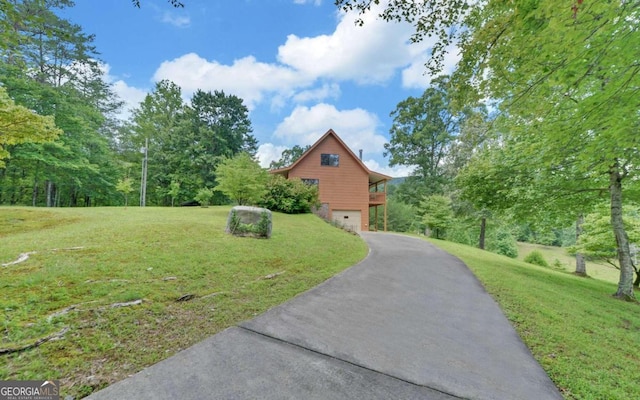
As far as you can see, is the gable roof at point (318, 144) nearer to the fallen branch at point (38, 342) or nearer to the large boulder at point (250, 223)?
the large boulder at point (250, 223)

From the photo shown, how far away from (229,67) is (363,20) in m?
13.6

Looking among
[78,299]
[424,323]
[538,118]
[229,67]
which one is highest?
[229,67]

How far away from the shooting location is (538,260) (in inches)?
704

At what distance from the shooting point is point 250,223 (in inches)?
361

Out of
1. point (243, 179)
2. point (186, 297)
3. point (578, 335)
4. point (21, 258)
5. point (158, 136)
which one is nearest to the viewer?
point (578, 335)

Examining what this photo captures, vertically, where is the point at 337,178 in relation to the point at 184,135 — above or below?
below

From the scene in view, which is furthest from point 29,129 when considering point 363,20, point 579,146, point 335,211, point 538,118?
point 335,211

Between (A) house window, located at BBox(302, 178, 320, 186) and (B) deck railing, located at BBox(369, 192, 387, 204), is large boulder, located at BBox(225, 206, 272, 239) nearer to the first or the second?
(A) house window, located at BBox(302, 178, 320, 186)

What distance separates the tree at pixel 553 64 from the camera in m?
3.36

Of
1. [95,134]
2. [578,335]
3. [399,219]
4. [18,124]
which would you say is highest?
[95,134]

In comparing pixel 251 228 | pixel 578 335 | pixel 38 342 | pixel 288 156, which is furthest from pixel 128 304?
pixel 288 156

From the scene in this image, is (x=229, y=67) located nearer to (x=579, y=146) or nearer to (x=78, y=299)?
(x=78, y=299)

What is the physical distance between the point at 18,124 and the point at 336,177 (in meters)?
16.9

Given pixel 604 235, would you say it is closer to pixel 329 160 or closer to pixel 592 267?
pixel 329 160
